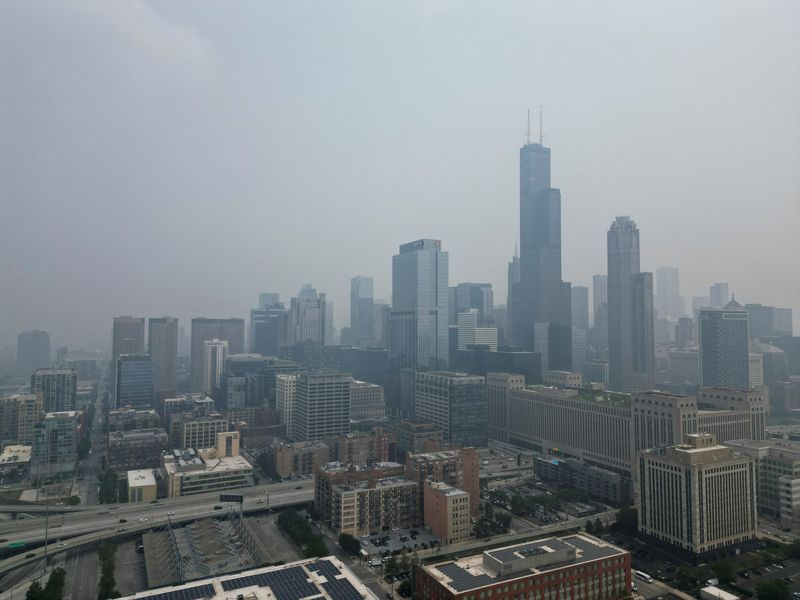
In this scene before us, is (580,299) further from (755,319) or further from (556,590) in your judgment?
(556,590)

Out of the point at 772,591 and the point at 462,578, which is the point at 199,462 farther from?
the point at 772,591

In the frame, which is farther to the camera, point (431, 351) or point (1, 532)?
point (431, 351)

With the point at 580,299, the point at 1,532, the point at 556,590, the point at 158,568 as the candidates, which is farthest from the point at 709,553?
the point at 580,299

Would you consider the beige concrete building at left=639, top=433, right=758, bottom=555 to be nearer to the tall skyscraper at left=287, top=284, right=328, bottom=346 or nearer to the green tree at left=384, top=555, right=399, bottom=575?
the green tree at left=384, top=555, right=399, bottom=575

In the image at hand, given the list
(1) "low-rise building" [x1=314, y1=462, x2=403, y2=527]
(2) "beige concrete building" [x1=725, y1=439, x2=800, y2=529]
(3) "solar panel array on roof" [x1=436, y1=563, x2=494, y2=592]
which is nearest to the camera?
(3) "solar panel array on roof" [x1=436, y1=563, x2=494, y2=592]

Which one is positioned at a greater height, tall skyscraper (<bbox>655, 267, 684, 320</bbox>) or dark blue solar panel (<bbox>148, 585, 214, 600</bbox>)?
tall skyscraper (<bbox>655, 267, 684, 320</bbox>)

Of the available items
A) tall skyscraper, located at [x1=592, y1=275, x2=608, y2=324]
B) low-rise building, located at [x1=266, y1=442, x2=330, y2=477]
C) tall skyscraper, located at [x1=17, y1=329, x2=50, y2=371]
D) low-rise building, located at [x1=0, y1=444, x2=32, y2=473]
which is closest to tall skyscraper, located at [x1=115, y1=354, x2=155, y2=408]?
tall skyscraper, located at [x1=17, y1=329, x2=50, y2=371]

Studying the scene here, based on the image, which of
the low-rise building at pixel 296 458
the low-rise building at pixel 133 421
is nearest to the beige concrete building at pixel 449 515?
the low-rise building at pixel 296 458
